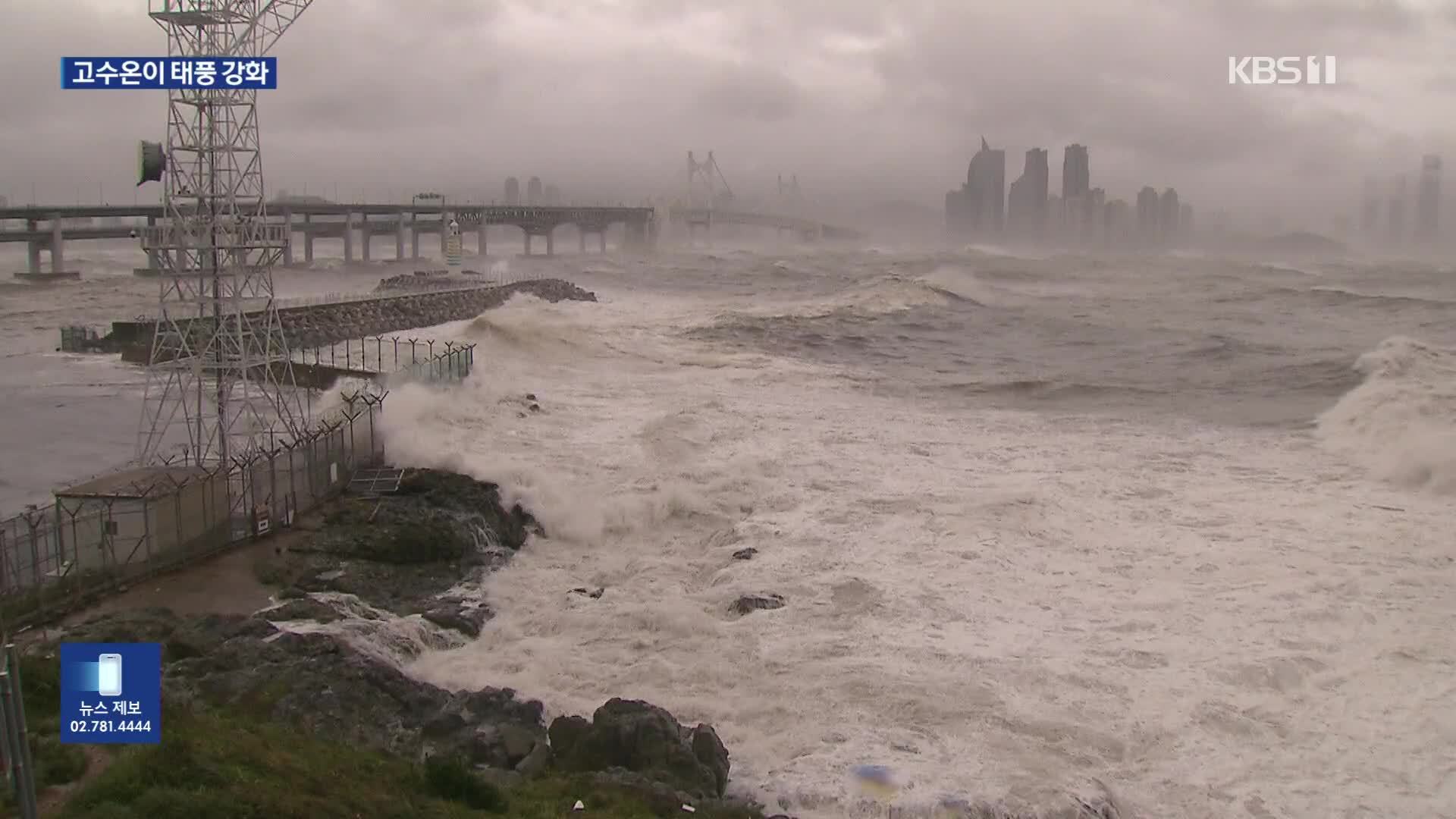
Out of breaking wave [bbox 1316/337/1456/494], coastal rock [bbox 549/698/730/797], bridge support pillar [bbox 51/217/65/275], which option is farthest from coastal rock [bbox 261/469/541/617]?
bridge support pillar [bbox 51/217/65/275]

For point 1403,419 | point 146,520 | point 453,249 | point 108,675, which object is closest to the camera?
point 108,675

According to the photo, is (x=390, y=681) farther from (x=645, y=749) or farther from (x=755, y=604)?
(x=755, y=604)

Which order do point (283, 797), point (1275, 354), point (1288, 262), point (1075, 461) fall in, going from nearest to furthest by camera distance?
point (283, 797) < point (1075, 461) < point (1275, 354) < point (1288, 262)

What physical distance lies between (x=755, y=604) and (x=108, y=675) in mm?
9433

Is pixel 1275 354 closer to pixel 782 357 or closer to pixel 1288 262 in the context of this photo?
pixel 782 357

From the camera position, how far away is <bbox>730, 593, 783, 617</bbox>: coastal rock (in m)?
14.3

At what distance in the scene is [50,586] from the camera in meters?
12.5

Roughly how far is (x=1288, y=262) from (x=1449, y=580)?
113 meters

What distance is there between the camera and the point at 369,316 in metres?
44.4

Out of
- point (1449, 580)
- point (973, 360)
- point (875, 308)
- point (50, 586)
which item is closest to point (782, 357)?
point (973, 360)

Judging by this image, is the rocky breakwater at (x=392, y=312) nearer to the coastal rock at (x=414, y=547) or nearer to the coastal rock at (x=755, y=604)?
the coastal rock at (x=414, y=547)

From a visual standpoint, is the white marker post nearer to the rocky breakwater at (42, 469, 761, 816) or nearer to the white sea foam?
the white sea foam
